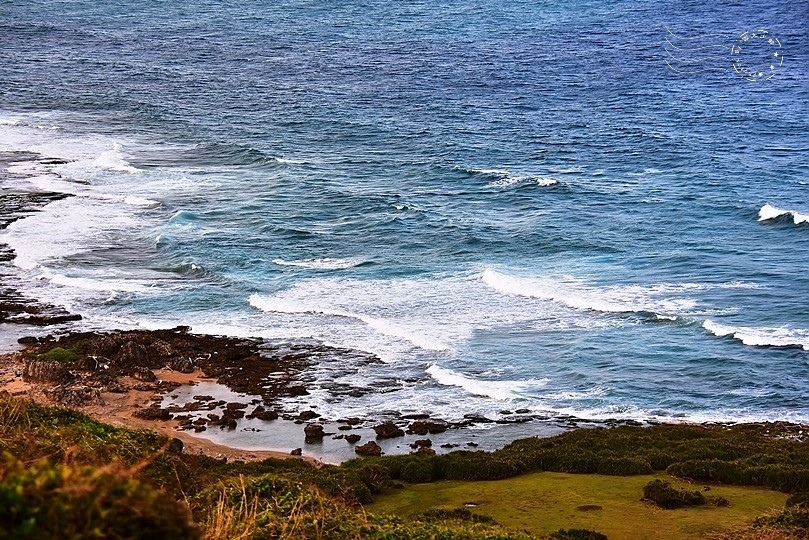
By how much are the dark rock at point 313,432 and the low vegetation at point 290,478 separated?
472 cm

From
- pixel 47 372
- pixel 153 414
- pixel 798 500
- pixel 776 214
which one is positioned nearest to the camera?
pixel 798 500

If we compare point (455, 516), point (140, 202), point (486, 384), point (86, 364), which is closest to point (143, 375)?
point (86, 364)

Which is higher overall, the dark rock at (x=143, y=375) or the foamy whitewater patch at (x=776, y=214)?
the foamy whitewater patch at (x=776, y=214)

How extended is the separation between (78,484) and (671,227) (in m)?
59.4

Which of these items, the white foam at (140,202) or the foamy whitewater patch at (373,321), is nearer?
the foamy whitewater patch at (373,321)

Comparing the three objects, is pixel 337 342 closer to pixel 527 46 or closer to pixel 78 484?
pixel 78 484

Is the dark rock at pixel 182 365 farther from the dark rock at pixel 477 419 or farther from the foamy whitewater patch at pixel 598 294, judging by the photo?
the foamy whitewater patch at pixel 598 294

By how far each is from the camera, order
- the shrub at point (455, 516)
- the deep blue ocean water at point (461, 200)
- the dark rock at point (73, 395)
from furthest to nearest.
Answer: the deep blue ocean water at point (461, 200), the dark rock at point (73, 395), the shrub at point (455, 516)

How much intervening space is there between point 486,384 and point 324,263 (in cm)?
2058

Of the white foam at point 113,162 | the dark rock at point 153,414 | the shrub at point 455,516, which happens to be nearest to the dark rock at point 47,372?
the dark rock at point 153,414

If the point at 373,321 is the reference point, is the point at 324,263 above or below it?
above

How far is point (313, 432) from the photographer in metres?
36.3

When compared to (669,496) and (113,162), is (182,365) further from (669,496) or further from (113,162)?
(113,162)

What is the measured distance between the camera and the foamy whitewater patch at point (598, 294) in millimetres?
49750
